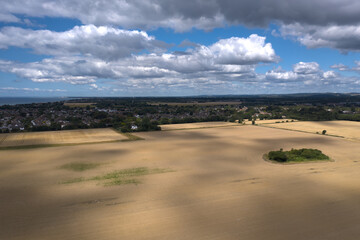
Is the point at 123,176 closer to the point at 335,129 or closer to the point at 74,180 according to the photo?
the point at 74,180

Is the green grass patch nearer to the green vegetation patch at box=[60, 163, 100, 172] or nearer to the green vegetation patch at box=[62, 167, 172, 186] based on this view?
the green vegetation patch at box=[62, 167, 172, 186]

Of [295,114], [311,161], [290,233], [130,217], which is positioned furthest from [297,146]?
[295,114]

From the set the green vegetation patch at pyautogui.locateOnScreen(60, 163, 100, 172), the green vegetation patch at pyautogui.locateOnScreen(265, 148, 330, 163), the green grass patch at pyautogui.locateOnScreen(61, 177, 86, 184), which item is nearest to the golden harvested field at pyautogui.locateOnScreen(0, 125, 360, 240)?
the green grass patch at pyautogui.locateOnScreen(61, 177, 86, 184)

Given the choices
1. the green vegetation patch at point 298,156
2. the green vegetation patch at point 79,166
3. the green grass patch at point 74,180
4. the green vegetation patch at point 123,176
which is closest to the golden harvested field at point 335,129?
the green vegetation patch at point 298,156

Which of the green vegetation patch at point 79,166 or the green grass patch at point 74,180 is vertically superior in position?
the green vegetation patch at point 79,166

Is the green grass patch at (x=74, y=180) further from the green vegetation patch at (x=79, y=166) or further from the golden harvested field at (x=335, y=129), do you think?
the golden harvested field at (x=335, y=129)

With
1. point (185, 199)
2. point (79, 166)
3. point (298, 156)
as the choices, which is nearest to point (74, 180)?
point (79, 166)
